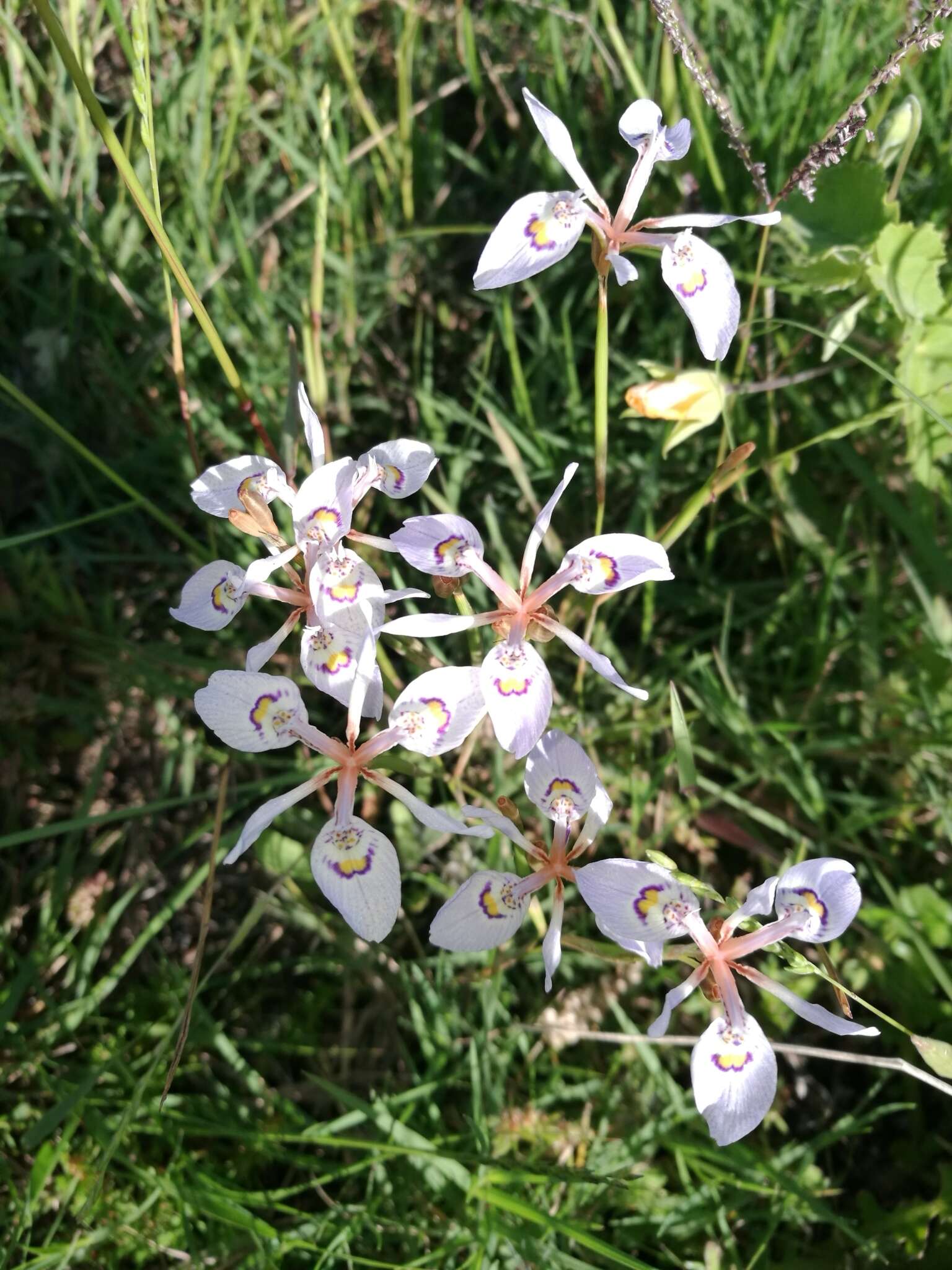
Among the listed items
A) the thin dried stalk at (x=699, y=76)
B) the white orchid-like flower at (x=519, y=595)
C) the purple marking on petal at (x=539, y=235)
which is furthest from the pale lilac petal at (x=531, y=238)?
the white orchid-like flower at (x=519, y=595)

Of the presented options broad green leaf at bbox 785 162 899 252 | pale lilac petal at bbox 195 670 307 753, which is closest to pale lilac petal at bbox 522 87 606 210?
broad green leaf at bbox 785 162 899 252

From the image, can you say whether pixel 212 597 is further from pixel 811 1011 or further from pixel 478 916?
pixel 811 1011

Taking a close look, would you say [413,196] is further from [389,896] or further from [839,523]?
[389,896]

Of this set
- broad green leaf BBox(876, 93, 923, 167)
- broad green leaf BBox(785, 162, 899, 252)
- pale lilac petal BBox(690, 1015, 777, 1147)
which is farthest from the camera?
broad green leaf BBox(785, 162, 899, 252)

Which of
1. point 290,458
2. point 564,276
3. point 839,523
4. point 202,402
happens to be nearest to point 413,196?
point 564,276

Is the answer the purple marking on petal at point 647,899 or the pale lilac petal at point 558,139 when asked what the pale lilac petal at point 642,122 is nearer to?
the pale lilac petal at point 558,139

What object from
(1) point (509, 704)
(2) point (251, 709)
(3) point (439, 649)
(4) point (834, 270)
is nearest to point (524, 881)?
(1) point (509, 704)

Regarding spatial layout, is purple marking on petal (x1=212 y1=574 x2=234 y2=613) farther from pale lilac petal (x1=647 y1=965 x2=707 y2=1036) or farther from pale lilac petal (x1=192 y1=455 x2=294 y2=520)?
pale lilac petal (x1=647 y1=965 x2=707 y2=1036)
